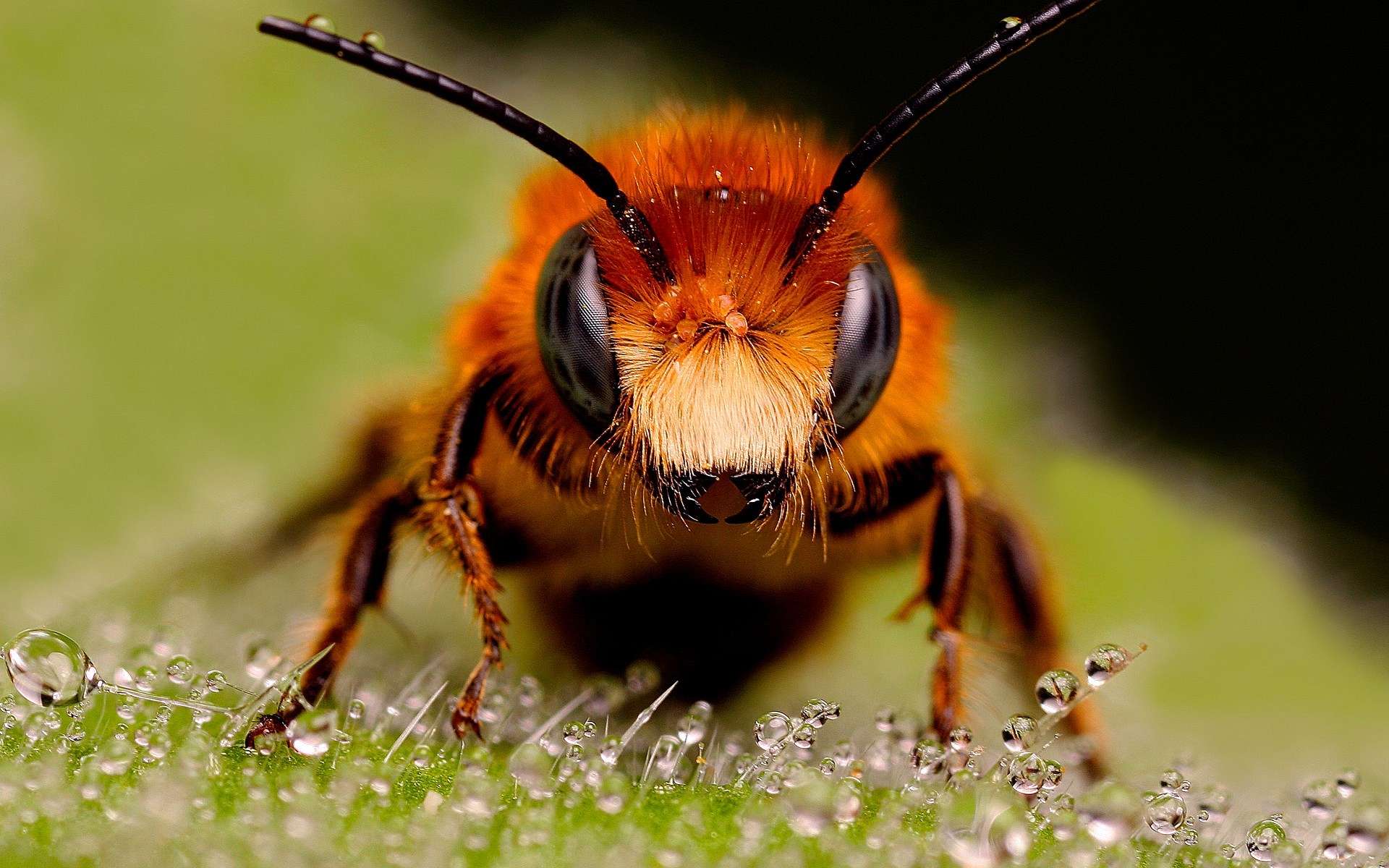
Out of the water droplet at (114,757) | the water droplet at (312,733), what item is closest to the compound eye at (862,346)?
the water droplet at (312,733)

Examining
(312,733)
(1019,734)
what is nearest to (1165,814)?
(1019,734)

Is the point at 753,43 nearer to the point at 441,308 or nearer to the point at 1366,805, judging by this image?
the point at 441,308

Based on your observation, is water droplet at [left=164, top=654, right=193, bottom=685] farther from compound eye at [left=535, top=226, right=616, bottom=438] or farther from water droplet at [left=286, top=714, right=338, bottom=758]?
compound eye at [left=535, top=226, right=616, bottom=438]

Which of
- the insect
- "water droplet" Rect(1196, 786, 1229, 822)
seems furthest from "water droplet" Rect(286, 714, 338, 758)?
"water droplet" Rect(1196, 786, 1229, 822)

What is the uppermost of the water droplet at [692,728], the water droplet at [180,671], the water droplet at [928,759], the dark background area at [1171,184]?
the dark background area at [1171,184]

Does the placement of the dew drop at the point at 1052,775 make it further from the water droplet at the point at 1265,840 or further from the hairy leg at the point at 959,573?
the hairy leg at the point at 959,573

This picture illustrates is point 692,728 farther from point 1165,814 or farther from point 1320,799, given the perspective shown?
point 1320,799
